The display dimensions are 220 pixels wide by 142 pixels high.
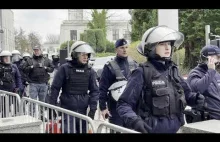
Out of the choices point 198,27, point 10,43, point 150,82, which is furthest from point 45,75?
point 10,43

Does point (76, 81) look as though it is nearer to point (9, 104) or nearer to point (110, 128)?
point (9, 104)

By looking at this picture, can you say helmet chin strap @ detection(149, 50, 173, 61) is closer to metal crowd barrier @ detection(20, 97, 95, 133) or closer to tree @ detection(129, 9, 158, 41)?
metal crowd barrier @ detection(20, 97, 95, 133)

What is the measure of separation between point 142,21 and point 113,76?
2532 centimetres

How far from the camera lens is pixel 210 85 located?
397 cm

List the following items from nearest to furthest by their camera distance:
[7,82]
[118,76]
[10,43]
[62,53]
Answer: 1. [118,76]
2. [7,82]
3. [62,53]
4. [10,43]

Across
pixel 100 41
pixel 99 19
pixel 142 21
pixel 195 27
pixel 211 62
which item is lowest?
pixel 211 62

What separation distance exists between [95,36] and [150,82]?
123 feet

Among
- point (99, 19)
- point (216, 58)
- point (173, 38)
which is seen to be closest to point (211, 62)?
point (216, 58)

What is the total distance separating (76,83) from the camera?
465 centimetres

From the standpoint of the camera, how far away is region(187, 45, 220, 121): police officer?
388cm

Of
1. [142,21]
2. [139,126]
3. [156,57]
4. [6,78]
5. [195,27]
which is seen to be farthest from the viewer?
[142,21]

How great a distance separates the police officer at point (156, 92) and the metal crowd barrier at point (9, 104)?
8.94ft

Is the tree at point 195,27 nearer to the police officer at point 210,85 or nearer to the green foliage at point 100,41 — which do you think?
the green foliage at point 100,41
